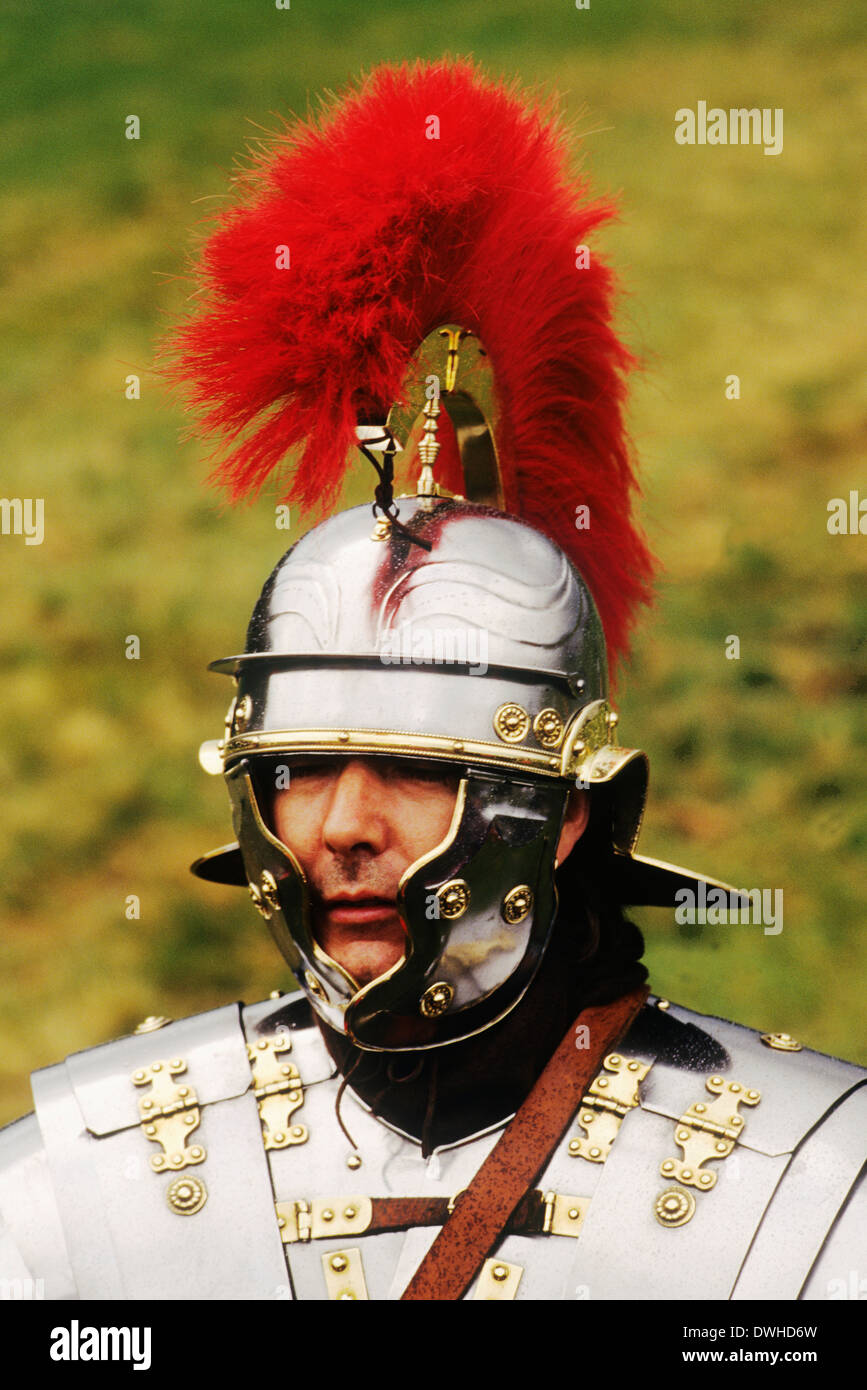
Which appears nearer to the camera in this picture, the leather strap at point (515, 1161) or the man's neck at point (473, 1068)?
the leather strap at point (515, 1161)

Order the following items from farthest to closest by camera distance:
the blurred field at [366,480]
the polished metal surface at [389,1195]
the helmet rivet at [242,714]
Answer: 1. the blurred field at [366,480]
2. the helmet rivet at [242,714]
3. the polished metal surface at [389,1195]

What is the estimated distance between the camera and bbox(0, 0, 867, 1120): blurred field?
6008 mm

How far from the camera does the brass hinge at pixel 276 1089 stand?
3.10 meters

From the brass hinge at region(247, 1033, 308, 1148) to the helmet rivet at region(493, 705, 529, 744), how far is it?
32.8 inches

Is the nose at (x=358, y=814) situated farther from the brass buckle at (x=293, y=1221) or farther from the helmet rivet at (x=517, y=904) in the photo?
the brass buckle at (x=293, y=1221)

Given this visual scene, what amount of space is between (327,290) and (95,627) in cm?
438

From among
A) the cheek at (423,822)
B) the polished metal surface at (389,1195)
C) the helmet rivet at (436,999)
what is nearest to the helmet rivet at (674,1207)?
the polished metal surface at (389,1195)

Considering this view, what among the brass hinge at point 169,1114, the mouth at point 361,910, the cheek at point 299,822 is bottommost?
the brass hinge at point 169,1114

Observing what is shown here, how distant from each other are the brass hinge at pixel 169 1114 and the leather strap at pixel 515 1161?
1.65ft

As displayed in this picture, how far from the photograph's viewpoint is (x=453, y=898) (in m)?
2.85

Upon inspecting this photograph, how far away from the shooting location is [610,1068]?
3066mm

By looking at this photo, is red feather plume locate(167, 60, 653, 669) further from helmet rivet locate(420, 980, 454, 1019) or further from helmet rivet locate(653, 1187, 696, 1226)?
helmet rivet locate(653, 1187, 696, 1226)

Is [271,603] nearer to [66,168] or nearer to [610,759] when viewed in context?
[610,759]

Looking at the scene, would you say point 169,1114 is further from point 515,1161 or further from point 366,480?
point 366,480
